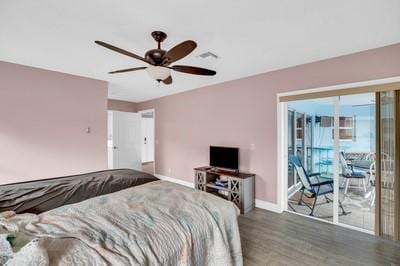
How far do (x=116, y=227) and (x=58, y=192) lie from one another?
1.00m

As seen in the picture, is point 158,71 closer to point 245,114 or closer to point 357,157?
point 245,114

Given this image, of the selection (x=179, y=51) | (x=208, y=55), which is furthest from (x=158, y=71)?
(x=208, y=55)

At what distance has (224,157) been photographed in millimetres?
3965

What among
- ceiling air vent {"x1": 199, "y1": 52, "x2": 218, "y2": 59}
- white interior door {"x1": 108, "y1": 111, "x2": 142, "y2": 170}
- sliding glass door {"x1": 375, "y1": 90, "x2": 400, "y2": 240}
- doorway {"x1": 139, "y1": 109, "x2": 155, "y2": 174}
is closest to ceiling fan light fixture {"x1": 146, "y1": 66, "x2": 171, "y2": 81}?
ceiling air vent {"x1": 199, "y1": 52, "x2": 218, "y2": 59}

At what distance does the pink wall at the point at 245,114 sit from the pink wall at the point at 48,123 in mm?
1694

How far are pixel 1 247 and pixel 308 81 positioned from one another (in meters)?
3.58

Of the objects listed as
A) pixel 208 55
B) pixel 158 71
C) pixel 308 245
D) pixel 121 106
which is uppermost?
pixel 208 55

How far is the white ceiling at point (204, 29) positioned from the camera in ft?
5.65

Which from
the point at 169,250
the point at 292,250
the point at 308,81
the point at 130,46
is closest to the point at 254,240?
the point at 292,250

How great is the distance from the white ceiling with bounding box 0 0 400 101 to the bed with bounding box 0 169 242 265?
5.32ft

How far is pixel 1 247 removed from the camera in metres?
0.89

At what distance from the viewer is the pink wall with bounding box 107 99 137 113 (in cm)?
588

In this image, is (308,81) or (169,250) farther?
(308,81)

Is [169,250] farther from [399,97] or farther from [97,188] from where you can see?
[399,97]
